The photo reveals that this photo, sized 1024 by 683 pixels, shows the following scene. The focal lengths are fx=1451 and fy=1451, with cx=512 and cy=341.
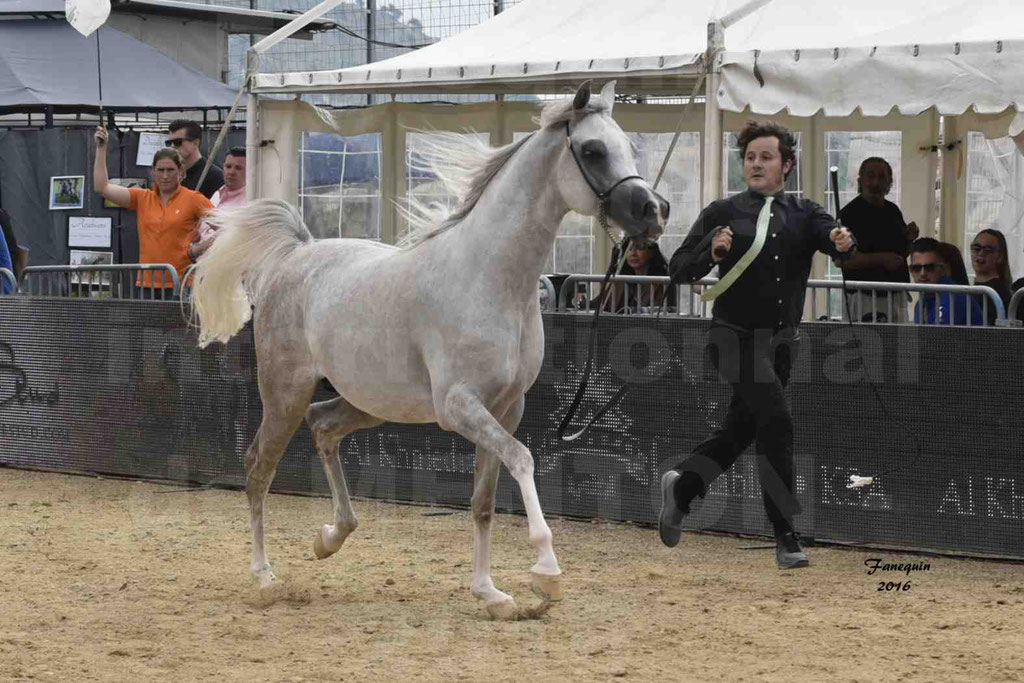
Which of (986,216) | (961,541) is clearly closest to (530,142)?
(961,541)

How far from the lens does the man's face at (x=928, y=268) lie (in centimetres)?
888

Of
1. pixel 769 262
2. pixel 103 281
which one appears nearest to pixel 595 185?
pixel 769 262

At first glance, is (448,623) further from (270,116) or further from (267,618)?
(270,116)

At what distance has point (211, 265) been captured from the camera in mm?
7227

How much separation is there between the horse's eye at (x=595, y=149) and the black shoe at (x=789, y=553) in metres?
2.26

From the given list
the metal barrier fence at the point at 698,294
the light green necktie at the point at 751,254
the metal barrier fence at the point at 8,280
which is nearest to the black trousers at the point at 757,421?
the light green necktie at the point at 751,254

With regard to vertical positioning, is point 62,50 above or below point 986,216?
above

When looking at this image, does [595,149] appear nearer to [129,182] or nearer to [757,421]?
[757,421]

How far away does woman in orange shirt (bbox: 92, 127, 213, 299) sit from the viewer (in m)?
10.0

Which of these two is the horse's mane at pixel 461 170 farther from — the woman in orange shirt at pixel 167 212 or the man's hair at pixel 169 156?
the man's hair at pixel 169 156

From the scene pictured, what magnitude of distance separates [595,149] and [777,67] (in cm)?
336

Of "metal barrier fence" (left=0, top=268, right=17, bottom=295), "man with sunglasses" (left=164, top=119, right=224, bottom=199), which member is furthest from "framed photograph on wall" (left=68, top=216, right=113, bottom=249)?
"metal barrier fence" (left=0, top=268, right=17, bottom=295)

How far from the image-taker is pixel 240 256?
7215 millimetres

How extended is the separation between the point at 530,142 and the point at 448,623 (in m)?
2.02
